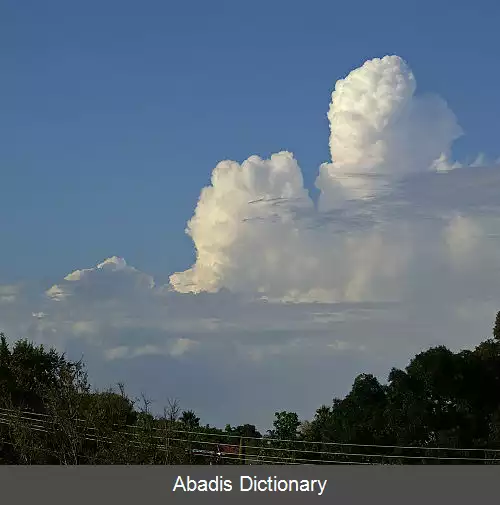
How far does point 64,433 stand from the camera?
60.5 feet

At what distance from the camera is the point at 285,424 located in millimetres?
29781

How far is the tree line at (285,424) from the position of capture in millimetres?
17234

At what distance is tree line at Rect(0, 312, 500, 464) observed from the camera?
1723 cm
